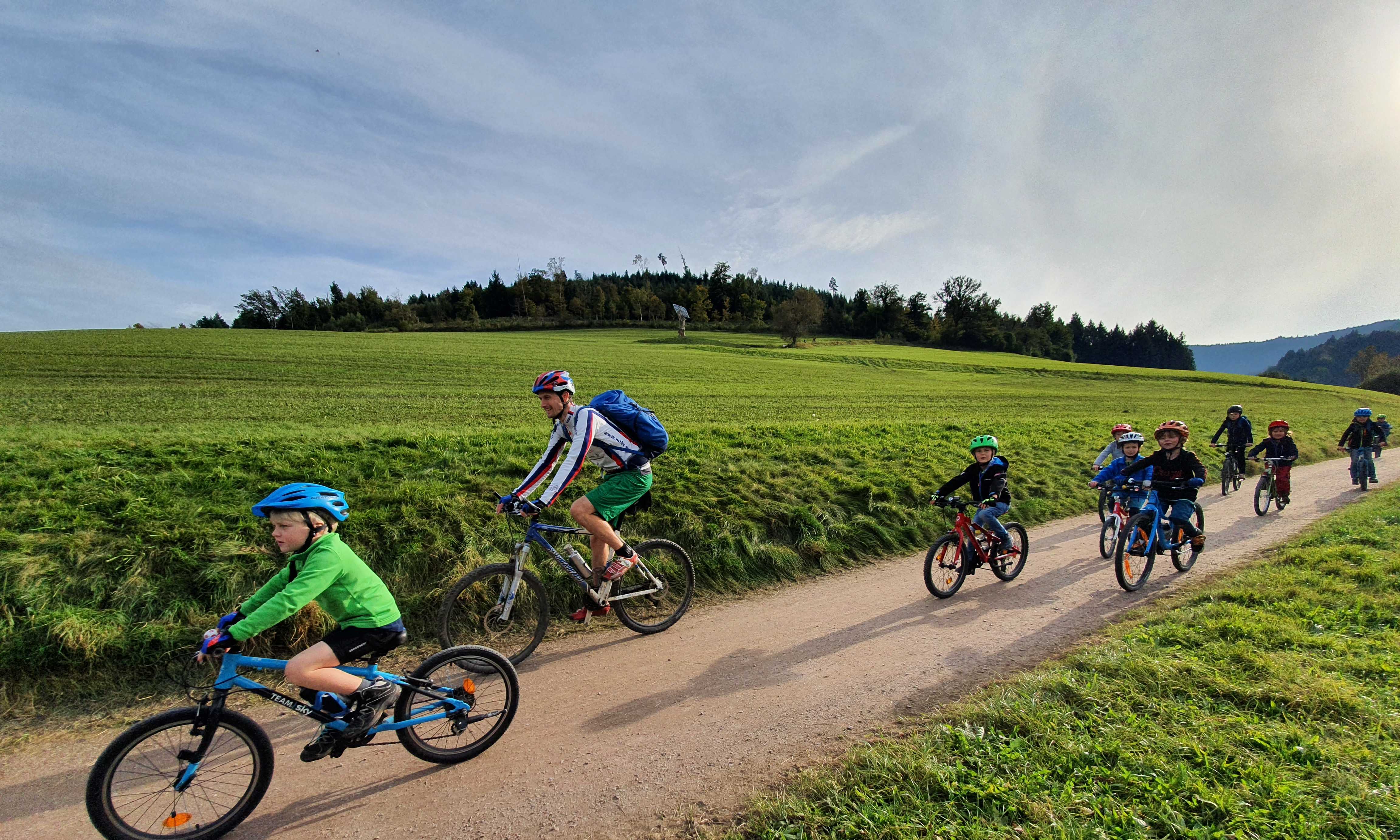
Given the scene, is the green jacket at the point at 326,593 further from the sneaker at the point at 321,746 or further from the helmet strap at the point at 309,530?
the sneaker at the point at 321,746

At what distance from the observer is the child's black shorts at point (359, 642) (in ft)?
11.7

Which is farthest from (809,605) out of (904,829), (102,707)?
(102,707)

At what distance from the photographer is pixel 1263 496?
460 inches

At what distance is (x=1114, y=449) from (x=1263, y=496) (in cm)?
496

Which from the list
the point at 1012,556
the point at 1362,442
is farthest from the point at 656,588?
the point at 1362,442

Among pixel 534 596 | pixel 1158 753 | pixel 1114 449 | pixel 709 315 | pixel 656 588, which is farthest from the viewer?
pixel 709 315

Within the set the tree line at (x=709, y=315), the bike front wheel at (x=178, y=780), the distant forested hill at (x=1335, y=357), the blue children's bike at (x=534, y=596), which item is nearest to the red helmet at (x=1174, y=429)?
the blue children's bike at (x=534, y=596)

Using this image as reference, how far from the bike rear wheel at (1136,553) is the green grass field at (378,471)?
8.55 ft

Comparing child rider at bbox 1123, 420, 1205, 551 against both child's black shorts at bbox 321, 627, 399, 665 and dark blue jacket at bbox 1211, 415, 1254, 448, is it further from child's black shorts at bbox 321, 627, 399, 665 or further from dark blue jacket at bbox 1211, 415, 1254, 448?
child's black shorts at bbox 321, 627, 399, 665

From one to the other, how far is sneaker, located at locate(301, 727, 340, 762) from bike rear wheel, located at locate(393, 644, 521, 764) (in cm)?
36

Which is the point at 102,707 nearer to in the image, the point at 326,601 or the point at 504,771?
the point at 326,601

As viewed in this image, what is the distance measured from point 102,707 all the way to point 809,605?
633 cm

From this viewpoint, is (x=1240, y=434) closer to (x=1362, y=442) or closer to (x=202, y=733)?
(x=1362, y=442)

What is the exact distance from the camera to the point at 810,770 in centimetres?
354
